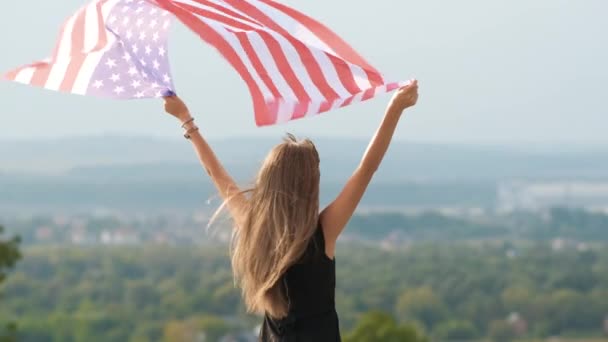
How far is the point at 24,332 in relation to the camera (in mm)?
101312

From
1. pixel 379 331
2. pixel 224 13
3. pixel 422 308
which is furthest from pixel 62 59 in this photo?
pixel 422 308

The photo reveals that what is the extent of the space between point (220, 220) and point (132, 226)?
174 m

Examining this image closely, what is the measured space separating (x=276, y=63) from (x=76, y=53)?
80cm

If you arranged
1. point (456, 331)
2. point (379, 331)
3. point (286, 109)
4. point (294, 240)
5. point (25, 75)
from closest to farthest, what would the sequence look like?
1. point (294, 240)
2. point (286, 109)
3. point (25, 75)
4. point (379, 331)
5. point (456, 331)

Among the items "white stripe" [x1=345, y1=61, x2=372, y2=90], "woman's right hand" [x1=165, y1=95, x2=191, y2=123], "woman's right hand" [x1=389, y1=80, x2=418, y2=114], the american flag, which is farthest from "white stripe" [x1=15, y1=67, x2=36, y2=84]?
"woman's right hand" [x1=389, y1=80, x2=418, y2=114]

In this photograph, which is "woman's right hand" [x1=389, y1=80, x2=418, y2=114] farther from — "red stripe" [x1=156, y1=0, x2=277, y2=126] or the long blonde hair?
"red stripe" [x1=156, y1=0, x2=277, y2=126]

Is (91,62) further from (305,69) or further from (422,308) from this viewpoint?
(422,308)

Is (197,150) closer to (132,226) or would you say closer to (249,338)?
(249,338)

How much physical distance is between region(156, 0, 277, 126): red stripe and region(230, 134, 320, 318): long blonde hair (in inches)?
23.9

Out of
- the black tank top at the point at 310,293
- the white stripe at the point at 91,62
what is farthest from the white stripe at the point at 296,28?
the black tank top at the point at 310,293

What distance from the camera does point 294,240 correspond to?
4.73 m

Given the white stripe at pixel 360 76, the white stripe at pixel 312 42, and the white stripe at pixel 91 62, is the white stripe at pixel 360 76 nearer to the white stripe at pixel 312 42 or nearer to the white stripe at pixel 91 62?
the white stripe at pixel 312 42

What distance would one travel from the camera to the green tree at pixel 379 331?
53.2 m

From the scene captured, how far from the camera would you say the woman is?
4738mm
